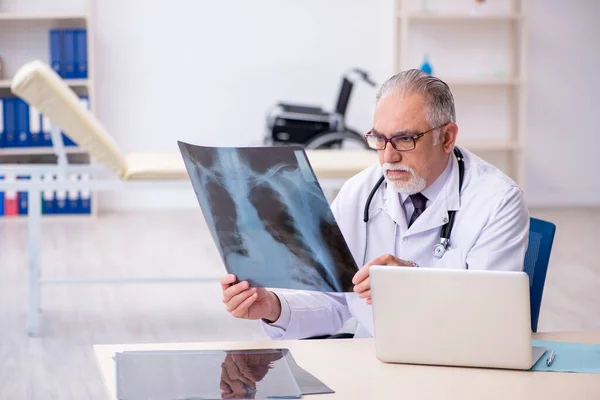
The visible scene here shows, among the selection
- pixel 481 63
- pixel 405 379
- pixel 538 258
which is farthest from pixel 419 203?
pixel 481 63

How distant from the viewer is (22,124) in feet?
20.4

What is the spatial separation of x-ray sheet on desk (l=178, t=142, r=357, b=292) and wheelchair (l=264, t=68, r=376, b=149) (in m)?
4.51

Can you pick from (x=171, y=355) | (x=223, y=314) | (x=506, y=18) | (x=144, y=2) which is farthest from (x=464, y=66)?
(x=171, y=355)

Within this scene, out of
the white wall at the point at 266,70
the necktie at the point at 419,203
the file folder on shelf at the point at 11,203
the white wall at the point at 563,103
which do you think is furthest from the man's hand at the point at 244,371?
the white wall at the point at 563,103

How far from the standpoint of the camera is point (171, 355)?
152 centimetres

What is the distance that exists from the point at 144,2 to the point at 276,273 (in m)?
5.31

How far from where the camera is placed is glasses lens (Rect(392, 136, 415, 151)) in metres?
1.82

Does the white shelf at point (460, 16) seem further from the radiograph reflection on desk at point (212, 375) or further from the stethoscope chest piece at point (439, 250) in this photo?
the radiograph reflection on desk at point (212, 375)

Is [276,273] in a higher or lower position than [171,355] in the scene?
higher

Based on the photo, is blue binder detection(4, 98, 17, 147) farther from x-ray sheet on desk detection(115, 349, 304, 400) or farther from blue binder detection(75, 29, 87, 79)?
x-ray sheet on desk detection(115, 349, 304, 400)

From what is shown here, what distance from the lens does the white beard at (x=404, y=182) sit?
72.1 inches

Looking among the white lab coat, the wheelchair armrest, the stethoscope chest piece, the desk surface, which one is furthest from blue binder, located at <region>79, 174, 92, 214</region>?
the desk surface

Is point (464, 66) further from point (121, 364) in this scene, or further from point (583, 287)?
point (121, 364)

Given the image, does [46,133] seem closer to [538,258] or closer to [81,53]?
[81,53]
